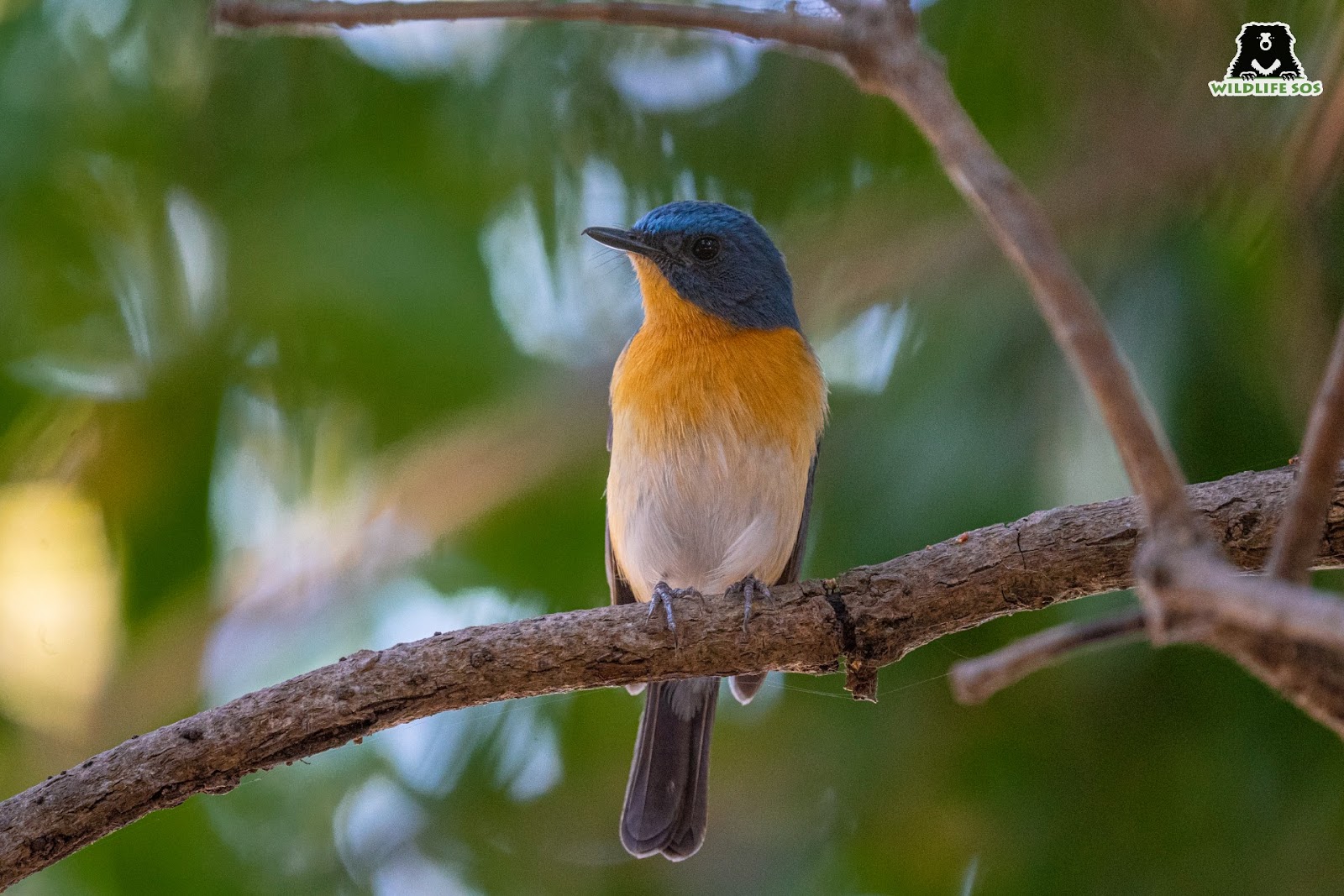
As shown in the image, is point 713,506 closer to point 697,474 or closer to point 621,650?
point 697,474

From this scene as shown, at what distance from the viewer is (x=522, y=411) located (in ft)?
17.8

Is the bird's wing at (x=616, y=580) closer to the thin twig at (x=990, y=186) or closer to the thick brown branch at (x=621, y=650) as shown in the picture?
the thick brown branch at (x=621, y=650)

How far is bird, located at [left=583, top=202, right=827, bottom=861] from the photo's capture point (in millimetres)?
4477

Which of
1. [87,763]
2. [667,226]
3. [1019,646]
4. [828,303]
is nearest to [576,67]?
[667,226]

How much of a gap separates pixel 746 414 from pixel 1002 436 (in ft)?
2.91

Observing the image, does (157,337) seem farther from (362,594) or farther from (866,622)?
(866,622)

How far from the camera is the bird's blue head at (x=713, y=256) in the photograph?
196 inches

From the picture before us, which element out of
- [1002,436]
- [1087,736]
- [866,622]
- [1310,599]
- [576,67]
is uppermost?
[576,67]

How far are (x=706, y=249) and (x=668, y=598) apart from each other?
203 centimetres

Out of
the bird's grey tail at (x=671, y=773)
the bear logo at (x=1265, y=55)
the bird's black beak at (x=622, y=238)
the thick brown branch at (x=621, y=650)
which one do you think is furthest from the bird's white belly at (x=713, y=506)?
the bear logo at (x=1265, y=55)

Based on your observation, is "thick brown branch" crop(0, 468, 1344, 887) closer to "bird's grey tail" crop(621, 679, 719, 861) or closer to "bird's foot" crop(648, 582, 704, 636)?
"bird's foot" crop(648, 582, 704, 636)

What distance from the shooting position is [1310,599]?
46.0 inches

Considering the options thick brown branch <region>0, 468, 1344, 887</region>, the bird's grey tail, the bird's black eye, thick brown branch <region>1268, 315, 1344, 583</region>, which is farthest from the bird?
thick brown branch <region>1268, 315, 1344, 583</region>

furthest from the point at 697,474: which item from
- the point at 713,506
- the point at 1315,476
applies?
the point at 1315,476
